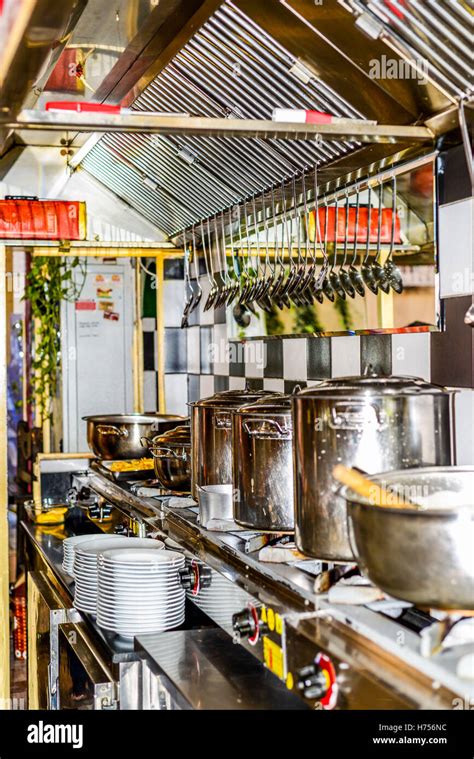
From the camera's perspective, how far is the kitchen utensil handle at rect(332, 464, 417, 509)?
1.53 meters

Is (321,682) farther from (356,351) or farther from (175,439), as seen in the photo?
(175,439)

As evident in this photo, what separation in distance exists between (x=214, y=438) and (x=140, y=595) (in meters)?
0.53

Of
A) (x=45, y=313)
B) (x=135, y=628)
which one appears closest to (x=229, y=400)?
(x=135, y=628)

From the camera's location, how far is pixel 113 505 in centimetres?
366

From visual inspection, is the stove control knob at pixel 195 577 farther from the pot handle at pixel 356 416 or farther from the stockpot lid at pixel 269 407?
the pot handle at pixel 356 416

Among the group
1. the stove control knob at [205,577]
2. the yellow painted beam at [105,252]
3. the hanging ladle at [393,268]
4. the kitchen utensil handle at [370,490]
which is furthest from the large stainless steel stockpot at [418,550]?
the yellow painted beam at [105,252]

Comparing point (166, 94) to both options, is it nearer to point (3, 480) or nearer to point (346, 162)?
point (346, 162)

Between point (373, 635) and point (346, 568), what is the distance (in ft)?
1.31

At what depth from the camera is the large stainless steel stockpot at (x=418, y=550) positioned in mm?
1309

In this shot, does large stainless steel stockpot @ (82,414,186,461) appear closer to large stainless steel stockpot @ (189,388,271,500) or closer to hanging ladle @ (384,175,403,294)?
large stainless steel stockpot @ (189,388,271,500)

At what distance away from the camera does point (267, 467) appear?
6.92 ft

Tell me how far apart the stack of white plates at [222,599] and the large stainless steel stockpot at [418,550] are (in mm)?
552

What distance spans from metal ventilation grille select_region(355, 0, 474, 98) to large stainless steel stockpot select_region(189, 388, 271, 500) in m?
1.10

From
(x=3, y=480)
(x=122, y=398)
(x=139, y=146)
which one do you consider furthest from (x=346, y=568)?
(x=122, y=398)
